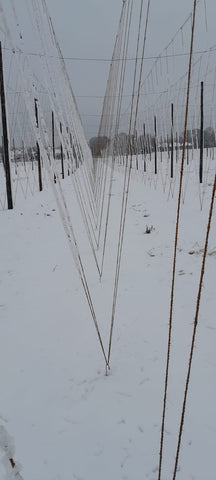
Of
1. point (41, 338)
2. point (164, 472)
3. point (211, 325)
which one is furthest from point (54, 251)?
point (164, 472)

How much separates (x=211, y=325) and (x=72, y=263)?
1835 millimetres

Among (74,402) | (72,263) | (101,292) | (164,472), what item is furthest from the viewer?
(72,263)

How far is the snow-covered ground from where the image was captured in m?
1.18

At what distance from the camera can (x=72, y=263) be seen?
3.41 metres

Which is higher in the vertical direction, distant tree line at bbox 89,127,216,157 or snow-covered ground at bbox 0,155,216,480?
distant tree line at bbox 89,127,216,157

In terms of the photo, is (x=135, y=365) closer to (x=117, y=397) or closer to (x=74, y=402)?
(x=117, y=397)

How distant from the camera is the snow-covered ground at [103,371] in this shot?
1.18 metres

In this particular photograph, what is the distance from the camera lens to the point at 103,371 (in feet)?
5.45

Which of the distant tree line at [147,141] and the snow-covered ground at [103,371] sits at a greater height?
the distant tree line at [147,141]

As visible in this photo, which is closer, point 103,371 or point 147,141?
point 103,371

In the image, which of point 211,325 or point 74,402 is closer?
point 74,402

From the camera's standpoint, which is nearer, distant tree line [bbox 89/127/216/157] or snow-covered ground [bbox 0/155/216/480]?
snow-covered ground [bbox 0/155/216/480]

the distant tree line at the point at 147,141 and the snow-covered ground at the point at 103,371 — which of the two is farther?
the distant tree line at the point at 147,141

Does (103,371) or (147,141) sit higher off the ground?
(147,141)
